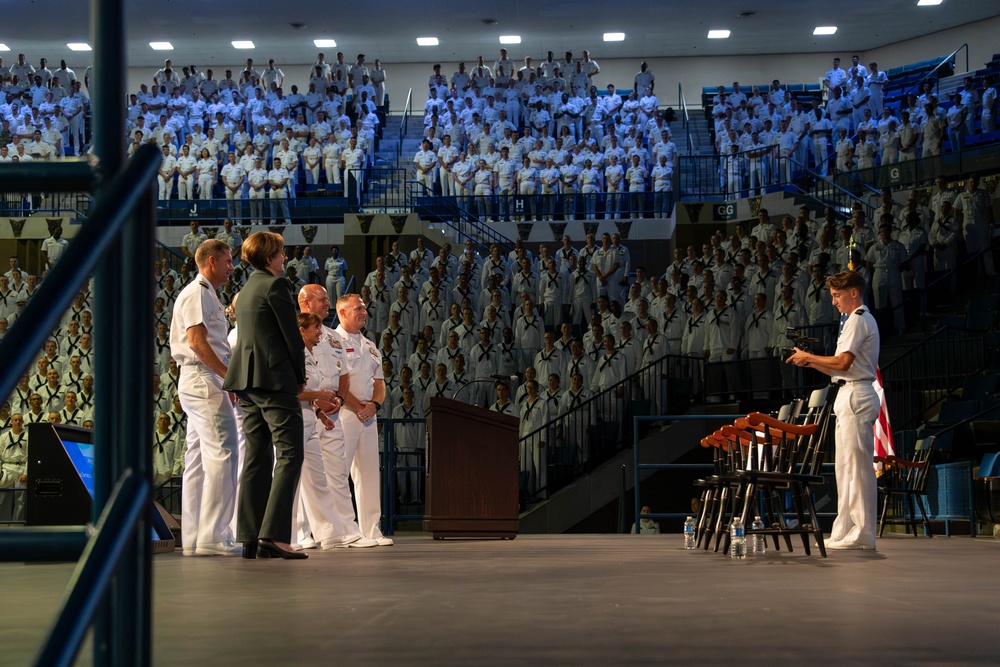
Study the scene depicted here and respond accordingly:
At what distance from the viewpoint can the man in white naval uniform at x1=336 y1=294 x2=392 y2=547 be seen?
308 inches

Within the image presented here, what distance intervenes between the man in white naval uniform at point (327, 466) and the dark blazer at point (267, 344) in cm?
136

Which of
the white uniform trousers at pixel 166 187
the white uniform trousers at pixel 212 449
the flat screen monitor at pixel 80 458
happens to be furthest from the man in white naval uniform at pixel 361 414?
the white uniform trousers at pixel 166 187

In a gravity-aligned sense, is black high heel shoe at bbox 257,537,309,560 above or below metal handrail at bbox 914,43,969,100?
below

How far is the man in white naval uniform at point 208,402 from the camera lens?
6.51 m

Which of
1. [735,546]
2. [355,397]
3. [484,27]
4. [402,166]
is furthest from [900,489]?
[484,27]

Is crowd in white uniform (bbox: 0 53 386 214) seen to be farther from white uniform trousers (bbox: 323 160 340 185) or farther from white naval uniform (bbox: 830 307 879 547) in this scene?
white naval uniform (bbox: 830 307 879 547)

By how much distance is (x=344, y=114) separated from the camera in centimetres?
2842

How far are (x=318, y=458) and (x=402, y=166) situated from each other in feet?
65.3

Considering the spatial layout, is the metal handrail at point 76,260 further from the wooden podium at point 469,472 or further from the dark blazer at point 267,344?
the wooden podium at point 469,472

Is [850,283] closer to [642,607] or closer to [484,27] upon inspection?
[642,607]

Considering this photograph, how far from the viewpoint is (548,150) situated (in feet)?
81.3

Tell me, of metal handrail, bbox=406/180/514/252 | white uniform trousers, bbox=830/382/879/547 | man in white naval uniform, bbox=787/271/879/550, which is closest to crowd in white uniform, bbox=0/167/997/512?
metal handrail, bbox=406/180/514/252

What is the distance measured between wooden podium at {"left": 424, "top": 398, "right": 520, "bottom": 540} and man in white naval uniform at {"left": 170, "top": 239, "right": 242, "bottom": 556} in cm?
231

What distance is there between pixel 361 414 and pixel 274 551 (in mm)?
2046
